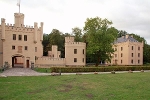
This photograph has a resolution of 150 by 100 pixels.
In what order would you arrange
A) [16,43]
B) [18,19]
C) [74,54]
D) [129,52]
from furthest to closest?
1. [129,52]
2. [18,19]
3. [74,54]
4. [16,43]

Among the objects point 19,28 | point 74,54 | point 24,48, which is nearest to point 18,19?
point 19,28

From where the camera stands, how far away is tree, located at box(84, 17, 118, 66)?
37797mm

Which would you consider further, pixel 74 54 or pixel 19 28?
pixel 74 54

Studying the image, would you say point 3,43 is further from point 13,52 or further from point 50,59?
point 50,59

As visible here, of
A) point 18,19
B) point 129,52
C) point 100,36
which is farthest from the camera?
point 129,52

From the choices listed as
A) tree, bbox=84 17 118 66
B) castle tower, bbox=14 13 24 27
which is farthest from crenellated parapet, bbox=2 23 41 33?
tree, bbox=84 17 118 66

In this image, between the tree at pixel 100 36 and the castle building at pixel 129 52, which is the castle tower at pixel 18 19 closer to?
the tree at pixel 100 36

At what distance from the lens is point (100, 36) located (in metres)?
38.4

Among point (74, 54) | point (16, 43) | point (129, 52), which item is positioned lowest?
point (74, 54)

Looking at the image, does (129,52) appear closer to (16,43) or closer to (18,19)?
(18,19)

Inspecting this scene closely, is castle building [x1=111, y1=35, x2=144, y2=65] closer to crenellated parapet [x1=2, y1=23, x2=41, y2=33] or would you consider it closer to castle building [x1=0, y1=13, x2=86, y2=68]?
castle building [x1=0, y1=13, x2=86, y2=68]

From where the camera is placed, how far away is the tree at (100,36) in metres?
37.8

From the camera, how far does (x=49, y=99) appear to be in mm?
10531

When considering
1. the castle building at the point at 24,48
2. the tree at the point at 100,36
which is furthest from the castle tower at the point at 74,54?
the tree at the point at 100,36
